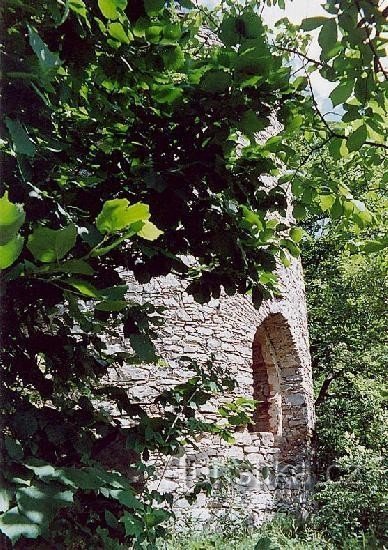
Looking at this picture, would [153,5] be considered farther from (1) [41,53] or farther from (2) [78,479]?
(2) [78,479]

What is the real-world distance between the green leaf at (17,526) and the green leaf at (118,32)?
106 cm

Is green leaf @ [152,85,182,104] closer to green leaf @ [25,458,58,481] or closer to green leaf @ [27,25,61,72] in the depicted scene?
green leaf @ [27,25,61,72]

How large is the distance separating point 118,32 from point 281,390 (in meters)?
6.85

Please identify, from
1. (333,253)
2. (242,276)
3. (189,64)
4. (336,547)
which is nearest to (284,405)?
(336,547)

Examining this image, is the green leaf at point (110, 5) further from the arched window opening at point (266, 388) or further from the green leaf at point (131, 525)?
the arched window opening at point (266, 388)

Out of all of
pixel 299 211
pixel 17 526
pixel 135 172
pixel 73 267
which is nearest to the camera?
pixel 73 267

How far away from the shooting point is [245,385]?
609cm

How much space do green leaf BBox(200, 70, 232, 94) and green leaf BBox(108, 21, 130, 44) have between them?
0.71 feet

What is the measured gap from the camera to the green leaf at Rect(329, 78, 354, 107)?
1.59m

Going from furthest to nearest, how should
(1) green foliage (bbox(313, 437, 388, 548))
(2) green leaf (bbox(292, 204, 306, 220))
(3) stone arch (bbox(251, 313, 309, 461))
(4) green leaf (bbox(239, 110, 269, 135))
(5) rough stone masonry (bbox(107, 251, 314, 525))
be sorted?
(3) stone arch (bbox(251, 313, 309, 461))
(1) green foliage (bbox(313, 437, 388, 548))
(5) rough stone masonry (bbox(107, 251, 314, 525))
(2) green leaf (bbox(292, 204, 306, 220))
(4) green leaf (bbox(239, 110, 269, 135))

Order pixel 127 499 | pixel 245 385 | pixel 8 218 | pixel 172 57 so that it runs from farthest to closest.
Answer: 1. pixel 245 385
2. pixel 172 57
3. pixel 127 499
4. pixel 8 218

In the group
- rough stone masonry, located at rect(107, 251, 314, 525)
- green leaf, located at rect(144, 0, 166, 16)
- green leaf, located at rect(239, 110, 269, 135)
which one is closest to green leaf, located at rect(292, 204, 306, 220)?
green leaf, located at rect(239, 110, 269, 135)

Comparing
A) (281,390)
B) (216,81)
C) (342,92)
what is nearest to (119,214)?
(216,81)

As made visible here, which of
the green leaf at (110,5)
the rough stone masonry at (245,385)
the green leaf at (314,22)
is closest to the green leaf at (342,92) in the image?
the green leaf at (314,22)
